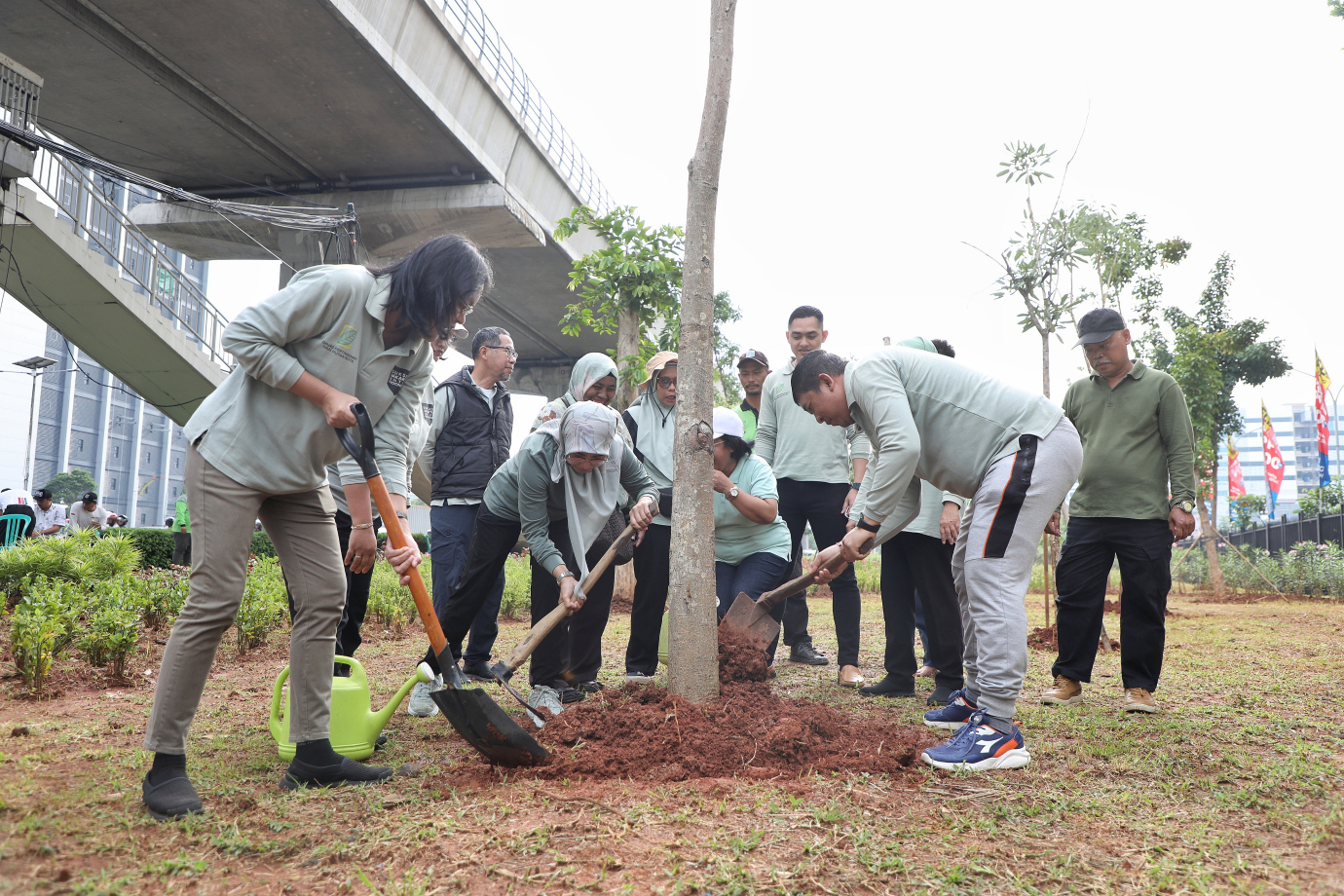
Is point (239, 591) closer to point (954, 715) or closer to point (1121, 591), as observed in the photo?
point (954, 715)

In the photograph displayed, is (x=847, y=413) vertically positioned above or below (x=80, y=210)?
below

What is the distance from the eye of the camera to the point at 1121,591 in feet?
12.2

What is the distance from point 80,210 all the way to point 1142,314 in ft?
61.3

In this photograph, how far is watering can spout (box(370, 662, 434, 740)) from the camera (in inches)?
105

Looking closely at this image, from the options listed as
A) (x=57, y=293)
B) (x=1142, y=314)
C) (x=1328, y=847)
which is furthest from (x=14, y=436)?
(x=1328, y=847)

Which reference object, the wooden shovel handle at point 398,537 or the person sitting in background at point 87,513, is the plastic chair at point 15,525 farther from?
the wooden shovel handle at point 398,537

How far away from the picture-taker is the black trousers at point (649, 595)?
170 inches

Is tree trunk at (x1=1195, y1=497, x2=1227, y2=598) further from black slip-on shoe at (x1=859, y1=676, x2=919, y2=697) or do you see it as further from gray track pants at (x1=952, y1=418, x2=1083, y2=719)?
gray track pants at (x1=952, y1=418, x2=1083, y2=719)

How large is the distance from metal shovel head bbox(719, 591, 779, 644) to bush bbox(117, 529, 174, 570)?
9.14 metres

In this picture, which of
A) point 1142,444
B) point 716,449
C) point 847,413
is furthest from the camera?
point 716,449

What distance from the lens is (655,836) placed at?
6.70 ft

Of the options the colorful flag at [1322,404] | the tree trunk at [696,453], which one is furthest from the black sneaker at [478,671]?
the colorful flag at [1322,404]

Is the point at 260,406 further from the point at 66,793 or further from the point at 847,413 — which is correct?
the point at 847,413

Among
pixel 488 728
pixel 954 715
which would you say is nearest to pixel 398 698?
pixel 488 728
